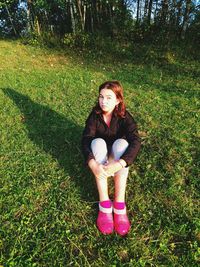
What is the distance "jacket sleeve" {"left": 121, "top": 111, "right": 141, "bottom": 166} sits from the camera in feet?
12.5

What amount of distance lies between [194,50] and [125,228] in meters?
12.7

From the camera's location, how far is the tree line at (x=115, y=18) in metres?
16.2

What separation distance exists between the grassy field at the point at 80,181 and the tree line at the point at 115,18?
826 centimetres

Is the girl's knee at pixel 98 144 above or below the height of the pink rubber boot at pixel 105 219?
above

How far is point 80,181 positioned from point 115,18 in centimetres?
1629

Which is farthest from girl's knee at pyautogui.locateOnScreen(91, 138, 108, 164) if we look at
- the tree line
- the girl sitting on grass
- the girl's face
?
the tree line

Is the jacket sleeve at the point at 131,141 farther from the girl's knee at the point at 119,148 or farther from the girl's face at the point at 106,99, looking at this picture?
the girl's face at the point at 106,99

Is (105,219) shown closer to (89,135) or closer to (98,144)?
(98,144)

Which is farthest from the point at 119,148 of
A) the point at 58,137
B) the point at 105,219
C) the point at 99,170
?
the point at 58,137

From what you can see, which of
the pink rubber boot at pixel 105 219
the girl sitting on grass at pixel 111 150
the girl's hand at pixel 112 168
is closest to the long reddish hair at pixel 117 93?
the girl sitting on grass at pixel 111 150

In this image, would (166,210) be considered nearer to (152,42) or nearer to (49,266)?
(49,266)

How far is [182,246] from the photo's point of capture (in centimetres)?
345

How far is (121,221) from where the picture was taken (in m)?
3.66

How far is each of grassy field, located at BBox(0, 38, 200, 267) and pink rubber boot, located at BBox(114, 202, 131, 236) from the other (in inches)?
3.5
